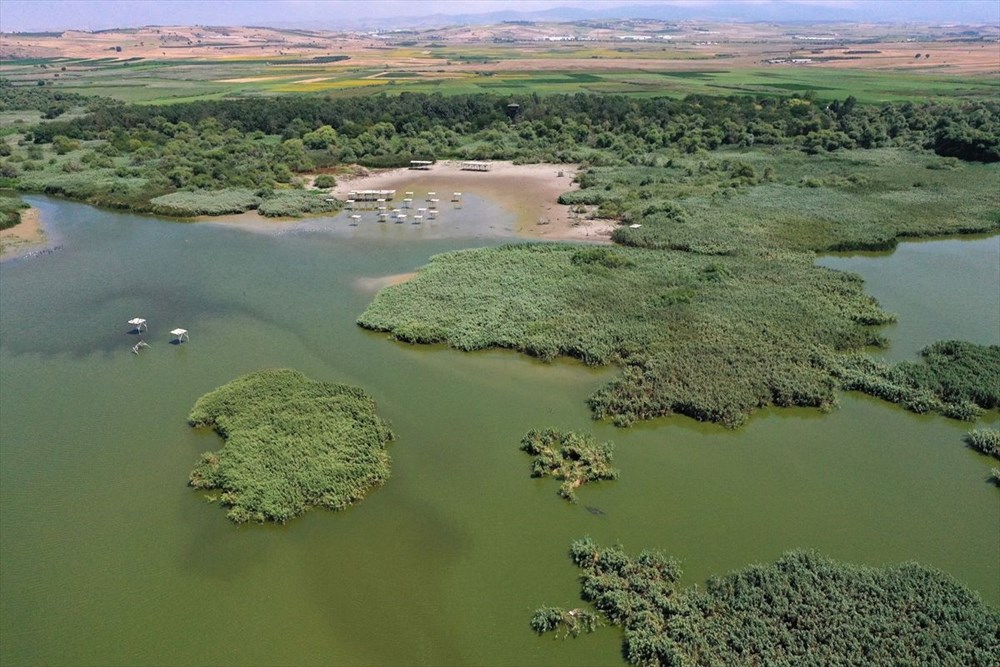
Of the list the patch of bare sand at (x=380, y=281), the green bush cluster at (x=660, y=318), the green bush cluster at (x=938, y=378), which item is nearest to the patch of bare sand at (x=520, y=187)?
the green bush cluster at (x=660, y=318)

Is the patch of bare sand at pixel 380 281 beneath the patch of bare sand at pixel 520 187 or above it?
beneath

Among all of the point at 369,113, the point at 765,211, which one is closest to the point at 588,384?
the point at 765,211

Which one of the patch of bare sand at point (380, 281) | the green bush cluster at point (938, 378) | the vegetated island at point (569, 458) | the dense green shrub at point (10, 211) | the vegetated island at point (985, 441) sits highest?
the green bush cluster at point (938, 378)

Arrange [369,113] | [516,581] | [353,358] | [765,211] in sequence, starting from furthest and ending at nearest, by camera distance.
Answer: [369,113], [765,211], [353,358], [516,581]

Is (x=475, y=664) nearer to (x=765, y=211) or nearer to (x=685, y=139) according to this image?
(x=765, y=211)

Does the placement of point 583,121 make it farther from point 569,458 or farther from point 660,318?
point 569,458

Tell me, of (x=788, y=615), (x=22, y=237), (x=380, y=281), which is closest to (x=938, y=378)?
(x=788, y=615)

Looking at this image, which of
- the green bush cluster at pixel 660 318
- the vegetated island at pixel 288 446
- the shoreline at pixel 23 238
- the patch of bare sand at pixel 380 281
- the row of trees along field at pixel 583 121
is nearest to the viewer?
the vegetated island at pixel 288 446

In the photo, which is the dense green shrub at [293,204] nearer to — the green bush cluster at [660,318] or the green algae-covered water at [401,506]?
the green bush cluster at [660,318]
